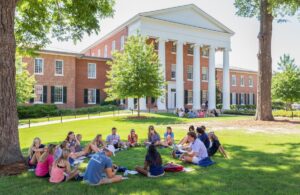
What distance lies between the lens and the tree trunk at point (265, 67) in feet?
69.2

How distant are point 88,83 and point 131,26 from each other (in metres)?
9.11

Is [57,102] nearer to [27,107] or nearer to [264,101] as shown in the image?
[27,107]

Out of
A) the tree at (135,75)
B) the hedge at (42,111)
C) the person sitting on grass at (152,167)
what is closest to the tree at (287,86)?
the tree at (135,75)

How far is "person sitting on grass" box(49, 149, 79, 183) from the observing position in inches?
259

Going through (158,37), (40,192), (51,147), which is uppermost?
(158,37)

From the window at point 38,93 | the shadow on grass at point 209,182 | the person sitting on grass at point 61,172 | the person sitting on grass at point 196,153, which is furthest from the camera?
the window at point 38,93

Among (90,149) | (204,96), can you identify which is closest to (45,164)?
(90,149)

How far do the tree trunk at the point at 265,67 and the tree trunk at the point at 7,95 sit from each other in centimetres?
1798

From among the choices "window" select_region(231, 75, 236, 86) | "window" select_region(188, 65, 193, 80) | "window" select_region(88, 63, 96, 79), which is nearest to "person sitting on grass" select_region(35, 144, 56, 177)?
"window" select_region(88, 63, 96, 79)

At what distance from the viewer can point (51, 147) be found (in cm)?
725

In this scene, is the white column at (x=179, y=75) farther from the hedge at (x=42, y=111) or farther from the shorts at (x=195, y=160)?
the shorts at (x=195, y=160)

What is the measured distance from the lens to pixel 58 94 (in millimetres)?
33375

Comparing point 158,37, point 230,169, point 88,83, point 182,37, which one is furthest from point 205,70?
point 230,169

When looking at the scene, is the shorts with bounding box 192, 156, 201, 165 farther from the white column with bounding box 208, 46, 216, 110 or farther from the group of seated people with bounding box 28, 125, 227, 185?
the white column with bounding box 208, 46, 216, 110
